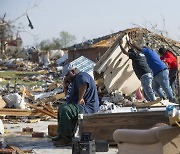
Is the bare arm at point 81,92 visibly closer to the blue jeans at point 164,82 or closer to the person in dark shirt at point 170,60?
the blue jeans at point 164,82

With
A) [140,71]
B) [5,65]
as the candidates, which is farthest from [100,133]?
[5,65]

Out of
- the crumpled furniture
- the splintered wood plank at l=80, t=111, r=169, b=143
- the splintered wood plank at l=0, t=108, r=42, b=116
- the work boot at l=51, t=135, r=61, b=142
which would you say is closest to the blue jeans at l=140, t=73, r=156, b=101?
the splintered wood plank at l=0, t=108, r=42, b=116

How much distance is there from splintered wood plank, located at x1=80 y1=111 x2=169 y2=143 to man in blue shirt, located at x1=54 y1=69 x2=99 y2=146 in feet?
0.88

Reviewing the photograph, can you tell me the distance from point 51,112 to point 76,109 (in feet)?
12.8

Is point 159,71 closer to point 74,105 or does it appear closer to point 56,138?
point 74,105

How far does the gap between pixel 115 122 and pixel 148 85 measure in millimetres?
4568

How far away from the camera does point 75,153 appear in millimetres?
6812

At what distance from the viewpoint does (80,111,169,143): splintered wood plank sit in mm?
7879

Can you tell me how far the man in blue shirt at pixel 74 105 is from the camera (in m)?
8.30

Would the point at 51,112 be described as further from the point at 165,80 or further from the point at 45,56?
the point at 45,56

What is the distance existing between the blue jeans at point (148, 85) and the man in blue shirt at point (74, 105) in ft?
12.4

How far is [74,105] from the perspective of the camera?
8.40m

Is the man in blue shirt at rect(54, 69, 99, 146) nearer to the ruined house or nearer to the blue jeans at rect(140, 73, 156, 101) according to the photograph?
the blue jeans at rect(140, 73, 156, 101)

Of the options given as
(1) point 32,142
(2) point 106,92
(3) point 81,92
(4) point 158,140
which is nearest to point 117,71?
(2) point 106,92
